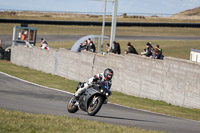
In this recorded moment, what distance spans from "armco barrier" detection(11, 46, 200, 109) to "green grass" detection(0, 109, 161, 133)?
9685 mm

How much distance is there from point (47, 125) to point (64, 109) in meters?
5.27

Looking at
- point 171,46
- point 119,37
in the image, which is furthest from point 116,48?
point 119,37

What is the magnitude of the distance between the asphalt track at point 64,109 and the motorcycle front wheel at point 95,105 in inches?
6.9

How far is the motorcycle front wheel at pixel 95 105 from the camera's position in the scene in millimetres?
12109

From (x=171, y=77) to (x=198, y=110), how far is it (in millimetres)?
2622

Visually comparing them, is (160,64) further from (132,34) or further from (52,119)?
(132,34)

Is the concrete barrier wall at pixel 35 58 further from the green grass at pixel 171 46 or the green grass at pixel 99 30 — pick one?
the green grass at pixel 99 30

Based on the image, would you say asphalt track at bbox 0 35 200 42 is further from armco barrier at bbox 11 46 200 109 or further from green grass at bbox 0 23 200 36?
armco barrier at bbox 11 46 200 109

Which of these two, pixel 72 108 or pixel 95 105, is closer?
pixel 95 105

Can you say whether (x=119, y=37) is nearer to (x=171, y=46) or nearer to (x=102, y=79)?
(x=171, y=46)

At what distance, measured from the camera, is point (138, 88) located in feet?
75.4

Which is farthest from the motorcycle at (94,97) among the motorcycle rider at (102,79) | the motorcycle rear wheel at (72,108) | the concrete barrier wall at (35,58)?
the concrete barrier wall at (35,58)

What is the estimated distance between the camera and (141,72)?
22.8 metres

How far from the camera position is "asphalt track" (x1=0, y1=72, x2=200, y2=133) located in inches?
480
